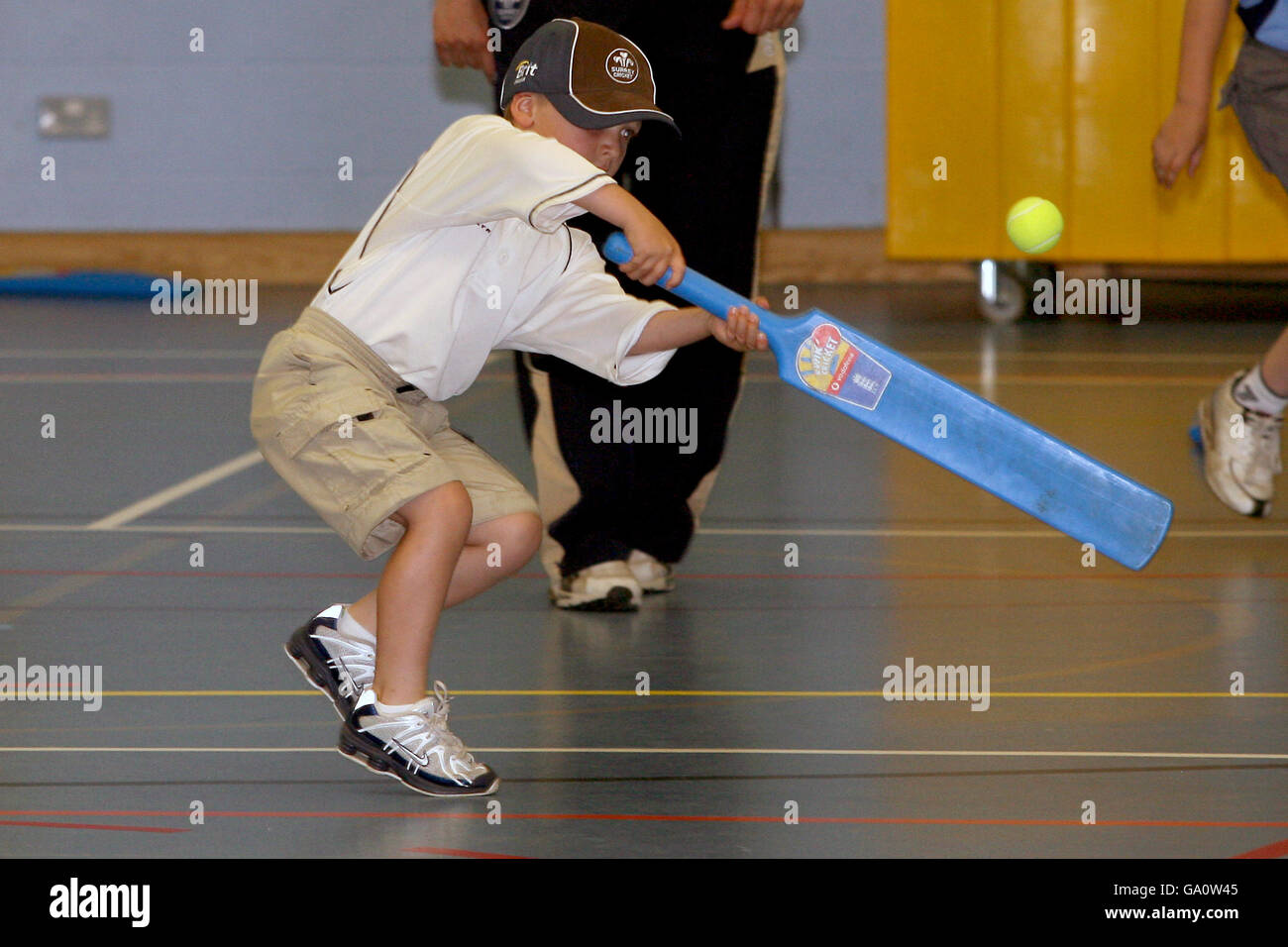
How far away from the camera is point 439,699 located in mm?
2113

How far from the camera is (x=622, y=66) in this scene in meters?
2.19

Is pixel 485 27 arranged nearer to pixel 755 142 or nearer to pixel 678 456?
pixel 755 142

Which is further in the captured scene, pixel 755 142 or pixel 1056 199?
pixel 1056 199

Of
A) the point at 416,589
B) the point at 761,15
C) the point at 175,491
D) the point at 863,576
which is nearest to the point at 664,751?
the point at 416,589

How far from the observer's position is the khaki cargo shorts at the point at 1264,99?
123 inches

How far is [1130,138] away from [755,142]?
149 inches

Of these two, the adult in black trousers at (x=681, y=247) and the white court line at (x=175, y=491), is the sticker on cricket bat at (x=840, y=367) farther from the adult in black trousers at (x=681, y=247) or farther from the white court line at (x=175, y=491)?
the white court line at (x=175, y=491)

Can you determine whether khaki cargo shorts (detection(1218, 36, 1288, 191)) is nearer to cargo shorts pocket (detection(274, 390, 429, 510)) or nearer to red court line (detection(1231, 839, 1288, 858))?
red court line (detection(1231, 839, 1288, 858))

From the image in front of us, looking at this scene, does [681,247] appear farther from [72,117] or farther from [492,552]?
[72,117]

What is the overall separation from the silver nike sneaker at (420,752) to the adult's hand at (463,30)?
131 cm

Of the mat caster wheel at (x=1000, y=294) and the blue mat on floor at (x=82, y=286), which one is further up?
the blue mat on floor at (x=82, y=286)

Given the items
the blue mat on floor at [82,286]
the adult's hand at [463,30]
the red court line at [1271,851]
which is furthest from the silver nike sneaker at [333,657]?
the blue mat on floor at [82,286]

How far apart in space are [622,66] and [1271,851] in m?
1.14
